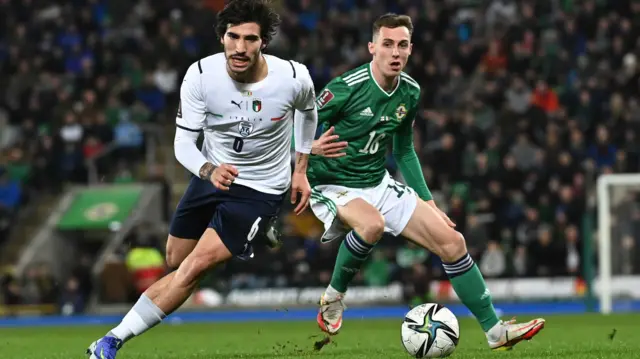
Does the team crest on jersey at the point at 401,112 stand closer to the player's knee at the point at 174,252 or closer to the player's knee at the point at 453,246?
the player's knee at the point at 453,246

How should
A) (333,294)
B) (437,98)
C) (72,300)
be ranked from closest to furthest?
1. (333,294)
2. (72,300)
3. (437,98)

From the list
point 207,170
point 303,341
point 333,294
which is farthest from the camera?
point 303,341

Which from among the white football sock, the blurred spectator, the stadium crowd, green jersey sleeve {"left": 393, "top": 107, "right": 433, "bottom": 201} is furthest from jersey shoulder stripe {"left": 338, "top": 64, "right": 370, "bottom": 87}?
the blurred spectator

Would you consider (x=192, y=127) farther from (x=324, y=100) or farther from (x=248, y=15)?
(x=324, y=100)

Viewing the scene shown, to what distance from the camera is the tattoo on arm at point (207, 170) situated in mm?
7125

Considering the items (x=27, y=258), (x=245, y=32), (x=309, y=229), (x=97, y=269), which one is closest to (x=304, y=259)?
(x=309, y=229)

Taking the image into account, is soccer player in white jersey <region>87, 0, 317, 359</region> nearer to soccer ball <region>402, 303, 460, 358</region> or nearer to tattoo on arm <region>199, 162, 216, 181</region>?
tattoo on arm <region>199, 162, 216, 181</region>

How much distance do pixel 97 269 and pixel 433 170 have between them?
19.3 feet

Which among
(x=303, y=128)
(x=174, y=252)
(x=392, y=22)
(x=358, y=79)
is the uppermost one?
(x=392, y=22)

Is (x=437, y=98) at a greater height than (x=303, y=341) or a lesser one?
greater

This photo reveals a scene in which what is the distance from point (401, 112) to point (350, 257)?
3.72 feet

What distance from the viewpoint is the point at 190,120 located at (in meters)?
7.37

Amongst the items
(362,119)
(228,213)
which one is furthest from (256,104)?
(362,119)

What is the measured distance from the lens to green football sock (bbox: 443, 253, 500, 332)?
8.21m
